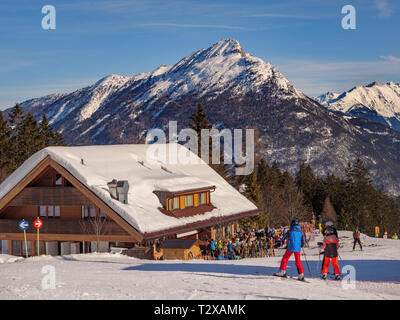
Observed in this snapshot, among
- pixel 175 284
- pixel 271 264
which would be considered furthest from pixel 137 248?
pixel 175 284

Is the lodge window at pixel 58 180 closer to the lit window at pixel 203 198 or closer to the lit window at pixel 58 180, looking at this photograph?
the lit window at pixel 58 180

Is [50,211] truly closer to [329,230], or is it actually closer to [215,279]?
[215,279]

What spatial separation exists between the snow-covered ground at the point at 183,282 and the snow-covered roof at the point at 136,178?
8539mm

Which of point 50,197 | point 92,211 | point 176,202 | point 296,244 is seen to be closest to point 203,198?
point 176,202

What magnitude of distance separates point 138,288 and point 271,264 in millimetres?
7062

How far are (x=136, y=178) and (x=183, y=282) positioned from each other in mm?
18831

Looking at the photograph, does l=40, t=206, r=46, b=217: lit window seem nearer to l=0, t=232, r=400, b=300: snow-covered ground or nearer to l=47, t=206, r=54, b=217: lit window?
l=47, t=206, r=54, b=217: lit window

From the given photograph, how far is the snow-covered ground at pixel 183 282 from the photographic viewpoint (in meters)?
11.9

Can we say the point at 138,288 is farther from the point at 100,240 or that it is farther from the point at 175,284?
the point at 100,240

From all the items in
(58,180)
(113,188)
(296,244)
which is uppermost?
(58,180)

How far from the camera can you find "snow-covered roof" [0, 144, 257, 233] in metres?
27.9

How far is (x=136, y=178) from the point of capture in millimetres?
31938

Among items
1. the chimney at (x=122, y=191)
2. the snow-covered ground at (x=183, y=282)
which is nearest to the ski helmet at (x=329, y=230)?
the snow-covered ground at (x=183, y=282)
